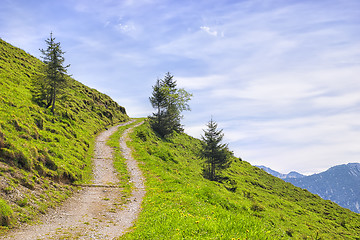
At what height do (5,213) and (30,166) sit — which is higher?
(30,166)

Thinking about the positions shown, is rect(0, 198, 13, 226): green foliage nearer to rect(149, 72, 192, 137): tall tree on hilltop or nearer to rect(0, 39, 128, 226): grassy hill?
rect(0, 39, 128, 226): grassy hill

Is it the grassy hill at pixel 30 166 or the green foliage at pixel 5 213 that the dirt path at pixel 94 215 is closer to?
the green foliage at pixel 5 213

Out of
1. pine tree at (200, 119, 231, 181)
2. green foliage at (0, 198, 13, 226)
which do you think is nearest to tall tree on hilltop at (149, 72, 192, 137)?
pine tree at (200, 119, 231, 181)

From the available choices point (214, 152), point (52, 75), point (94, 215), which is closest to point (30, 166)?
point (94, 215)

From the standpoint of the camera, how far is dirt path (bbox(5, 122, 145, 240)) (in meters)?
10.0

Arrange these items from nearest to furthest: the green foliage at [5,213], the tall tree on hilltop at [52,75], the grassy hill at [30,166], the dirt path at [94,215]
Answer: the green foliage at [5,213]
the dirt path at [94,215]
the grassy hill at [30,166]
the tall tree on hilltop at [52,75]

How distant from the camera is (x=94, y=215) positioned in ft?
43.7

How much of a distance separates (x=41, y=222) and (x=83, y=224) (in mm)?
2118

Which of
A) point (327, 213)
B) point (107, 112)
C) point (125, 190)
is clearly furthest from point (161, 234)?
point (327, 213)

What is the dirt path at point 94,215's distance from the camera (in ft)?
32.8

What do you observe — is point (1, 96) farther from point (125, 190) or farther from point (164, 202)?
point (164, 202)

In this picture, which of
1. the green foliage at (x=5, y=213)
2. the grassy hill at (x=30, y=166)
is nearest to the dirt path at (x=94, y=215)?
the green foliage at (x=5, y=213)

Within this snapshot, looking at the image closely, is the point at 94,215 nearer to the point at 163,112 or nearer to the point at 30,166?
the point at 30,166

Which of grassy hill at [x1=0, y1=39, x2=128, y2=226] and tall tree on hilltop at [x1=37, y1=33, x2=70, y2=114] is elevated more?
tall tree on hilltop at [x1=37, y1=33, x2=70, y2=114]
